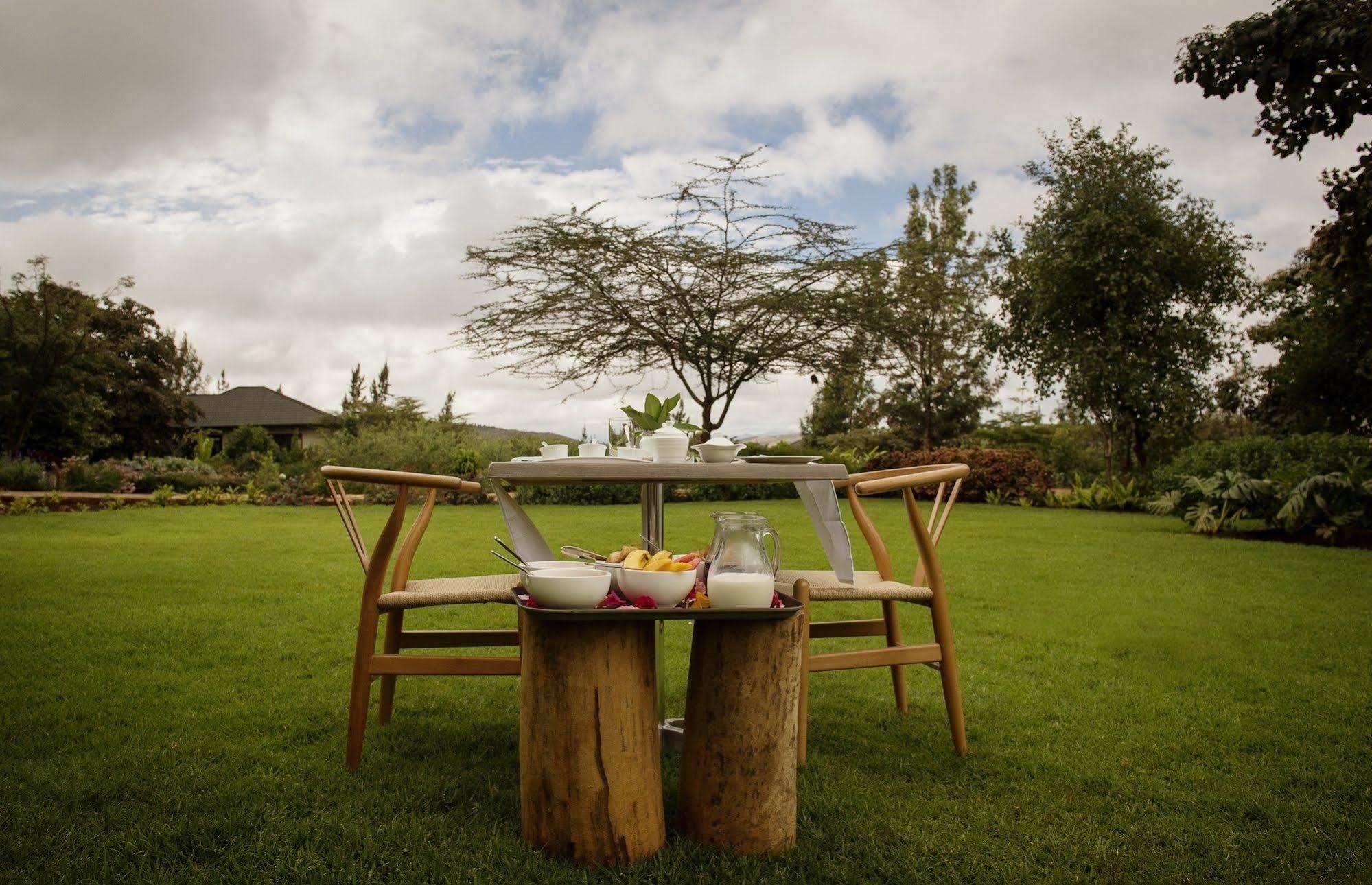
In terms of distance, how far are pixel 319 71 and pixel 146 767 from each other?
7.14 metres

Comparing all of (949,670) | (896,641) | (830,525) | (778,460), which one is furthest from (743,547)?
(896,641)

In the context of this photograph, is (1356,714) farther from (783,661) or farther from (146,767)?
(146,767)

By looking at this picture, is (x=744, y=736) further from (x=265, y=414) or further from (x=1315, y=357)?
(x=265, y=414)

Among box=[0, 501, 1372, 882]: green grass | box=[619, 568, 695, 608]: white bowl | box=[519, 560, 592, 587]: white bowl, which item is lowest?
box=[0, 501, 1372, 882]: green grass

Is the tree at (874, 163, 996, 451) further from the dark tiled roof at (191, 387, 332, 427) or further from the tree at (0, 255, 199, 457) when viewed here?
the dark tiled roof at (191, 387, 332, 427)

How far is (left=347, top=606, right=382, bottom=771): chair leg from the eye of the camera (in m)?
2.57

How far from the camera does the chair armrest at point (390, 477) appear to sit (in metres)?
2.57

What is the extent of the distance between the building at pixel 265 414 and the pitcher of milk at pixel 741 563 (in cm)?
3573

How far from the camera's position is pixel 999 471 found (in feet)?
49.1

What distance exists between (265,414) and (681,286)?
29.9 m

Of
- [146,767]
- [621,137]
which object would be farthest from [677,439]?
[621,137]

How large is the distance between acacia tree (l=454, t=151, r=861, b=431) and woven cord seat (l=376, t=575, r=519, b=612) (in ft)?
38.6

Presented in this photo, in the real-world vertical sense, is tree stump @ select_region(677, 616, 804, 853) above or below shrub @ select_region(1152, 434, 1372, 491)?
below

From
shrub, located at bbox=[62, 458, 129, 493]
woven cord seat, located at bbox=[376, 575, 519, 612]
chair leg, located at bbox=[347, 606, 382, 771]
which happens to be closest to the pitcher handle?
woven cord seat, located at bbox=[376, 575, 519, 612]
